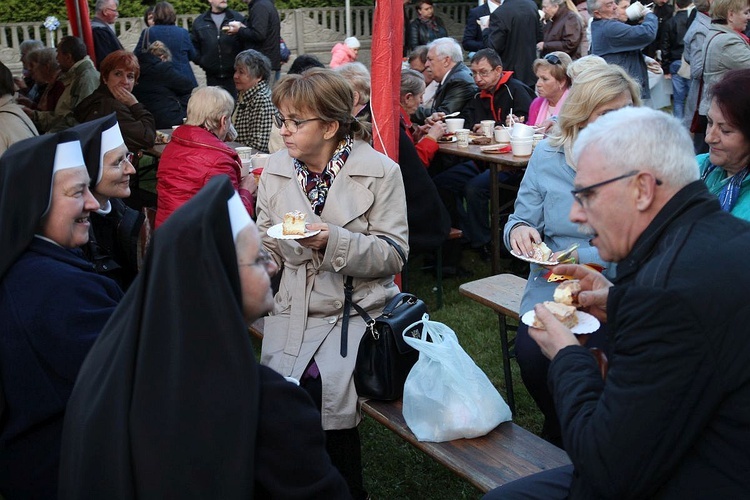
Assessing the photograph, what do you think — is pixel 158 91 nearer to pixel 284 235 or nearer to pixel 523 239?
pixel 284 235

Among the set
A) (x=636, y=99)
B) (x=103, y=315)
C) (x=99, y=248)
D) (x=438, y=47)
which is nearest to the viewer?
(x=103, y=315)

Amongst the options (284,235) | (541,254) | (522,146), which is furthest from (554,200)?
(522,146)

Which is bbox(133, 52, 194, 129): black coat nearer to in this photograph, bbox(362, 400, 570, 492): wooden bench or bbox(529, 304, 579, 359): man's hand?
bbox(362, 400, 570, 492): wooden bench

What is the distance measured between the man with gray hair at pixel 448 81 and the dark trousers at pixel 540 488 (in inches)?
204

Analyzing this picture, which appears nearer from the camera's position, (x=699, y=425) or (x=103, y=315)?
(x=699, y=425)

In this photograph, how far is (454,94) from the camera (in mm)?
7617

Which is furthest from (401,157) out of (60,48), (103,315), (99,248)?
(60,48)

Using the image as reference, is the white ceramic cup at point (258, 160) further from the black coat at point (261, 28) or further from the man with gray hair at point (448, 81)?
the black coat at point (261, 28)

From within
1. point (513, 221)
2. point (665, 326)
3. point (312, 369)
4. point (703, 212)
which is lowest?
point (312, 369)

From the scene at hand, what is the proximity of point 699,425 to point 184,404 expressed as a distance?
1132 mm

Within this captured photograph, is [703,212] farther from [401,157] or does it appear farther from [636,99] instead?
[401,157]

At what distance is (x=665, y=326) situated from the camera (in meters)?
1.70

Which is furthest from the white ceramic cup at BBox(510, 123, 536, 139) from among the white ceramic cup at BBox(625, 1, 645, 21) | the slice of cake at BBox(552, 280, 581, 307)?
the white ceramic cup at BBox(625, 1, 645, 21)

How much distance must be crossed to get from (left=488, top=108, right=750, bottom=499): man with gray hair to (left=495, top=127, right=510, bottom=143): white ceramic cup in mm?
4548
